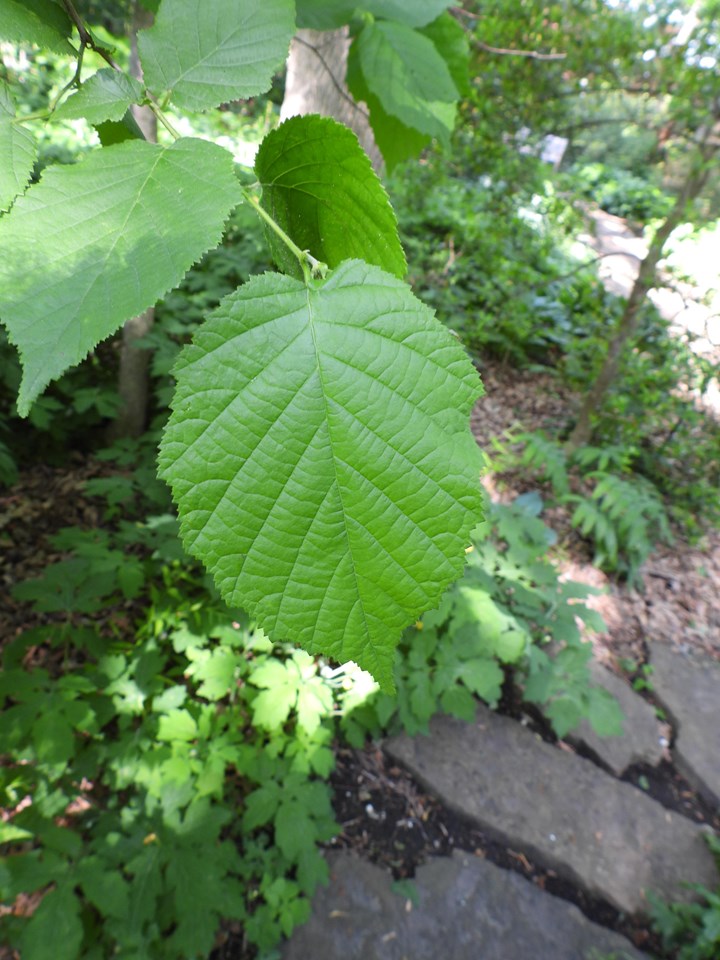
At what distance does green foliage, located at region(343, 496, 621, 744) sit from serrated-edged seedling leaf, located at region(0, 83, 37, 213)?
232 centimetres

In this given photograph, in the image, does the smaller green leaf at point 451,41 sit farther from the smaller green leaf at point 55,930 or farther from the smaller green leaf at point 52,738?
the smaller green leaf at point 55,930

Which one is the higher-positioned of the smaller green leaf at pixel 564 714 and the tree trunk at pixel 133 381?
the tree trunk at pixel 133 381

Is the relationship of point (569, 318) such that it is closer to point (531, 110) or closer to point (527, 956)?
point (531, 110)

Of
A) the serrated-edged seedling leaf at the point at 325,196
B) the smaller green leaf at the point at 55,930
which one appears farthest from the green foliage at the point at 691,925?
the serrated-edged seedling leaf at the point at 325,196

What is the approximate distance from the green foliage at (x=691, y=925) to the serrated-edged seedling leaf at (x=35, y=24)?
3.53m

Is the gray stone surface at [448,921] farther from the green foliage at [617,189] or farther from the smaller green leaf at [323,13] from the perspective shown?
the green foliage at [617,189]

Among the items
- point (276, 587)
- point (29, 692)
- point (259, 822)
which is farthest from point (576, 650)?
point (276, 587)

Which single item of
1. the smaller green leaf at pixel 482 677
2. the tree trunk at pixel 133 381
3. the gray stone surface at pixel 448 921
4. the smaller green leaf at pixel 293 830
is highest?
the tree trunk at pixel 133 381

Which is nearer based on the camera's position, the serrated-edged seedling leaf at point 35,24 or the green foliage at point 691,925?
the serrated-edged seedling leaf at point 35,24

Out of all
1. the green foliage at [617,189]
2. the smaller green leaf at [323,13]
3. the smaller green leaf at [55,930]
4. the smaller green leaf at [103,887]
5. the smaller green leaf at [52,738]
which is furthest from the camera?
the green foliage at [617,189]

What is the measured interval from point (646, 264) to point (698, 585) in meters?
2.48

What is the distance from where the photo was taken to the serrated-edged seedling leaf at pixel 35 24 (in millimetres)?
559

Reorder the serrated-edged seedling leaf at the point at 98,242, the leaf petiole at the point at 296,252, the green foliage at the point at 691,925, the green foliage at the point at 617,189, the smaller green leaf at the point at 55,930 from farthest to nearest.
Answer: the green foliage at the point at 617,189
the green foliage at the point at 691,925
the smaller green leaf at the point at 55,930
the leaf petiole at the point at 296,252
the serrated-edged seedling leaf at the point at 98,242

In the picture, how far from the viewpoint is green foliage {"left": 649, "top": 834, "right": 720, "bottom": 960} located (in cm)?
243
